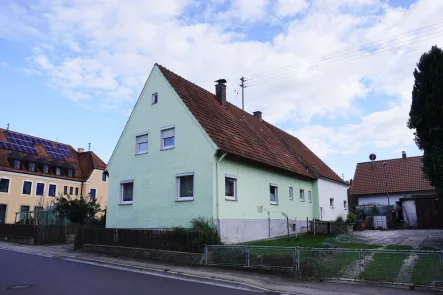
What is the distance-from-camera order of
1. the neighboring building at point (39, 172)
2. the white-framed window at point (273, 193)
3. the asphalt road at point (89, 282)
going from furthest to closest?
the neighboring building at point (39, 172), the white-framed window at point (273, 193), the asphalt road at point (89, 282)

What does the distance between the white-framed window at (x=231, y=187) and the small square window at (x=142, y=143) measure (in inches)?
209

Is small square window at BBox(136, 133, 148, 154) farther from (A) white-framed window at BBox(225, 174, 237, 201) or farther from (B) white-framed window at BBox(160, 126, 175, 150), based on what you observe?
(A) white-framed window at BBox(225, 174, 237, 201)

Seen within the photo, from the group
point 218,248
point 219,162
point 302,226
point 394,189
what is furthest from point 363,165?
point 218,248

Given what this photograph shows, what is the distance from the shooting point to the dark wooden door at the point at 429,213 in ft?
94.2

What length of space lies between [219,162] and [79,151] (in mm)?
45858

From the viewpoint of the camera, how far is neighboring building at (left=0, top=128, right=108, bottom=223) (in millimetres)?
41344

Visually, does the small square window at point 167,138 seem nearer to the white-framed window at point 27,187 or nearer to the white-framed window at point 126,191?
the white-framed window at point 126,191

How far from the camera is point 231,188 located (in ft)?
58.2

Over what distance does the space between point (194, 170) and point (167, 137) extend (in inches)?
117

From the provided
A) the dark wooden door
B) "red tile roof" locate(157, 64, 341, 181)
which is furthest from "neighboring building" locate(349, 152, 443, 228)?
"red tile roof" locate(157, 64, 341, 181)

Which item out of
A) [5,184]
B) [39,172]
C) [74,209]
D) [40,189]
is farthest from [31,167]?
[74,209]

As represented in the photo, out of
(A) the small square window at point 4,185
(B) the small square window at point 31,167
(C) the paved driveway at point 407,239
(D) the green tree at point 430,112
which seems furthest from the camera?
(B) the small square window at point 31,167

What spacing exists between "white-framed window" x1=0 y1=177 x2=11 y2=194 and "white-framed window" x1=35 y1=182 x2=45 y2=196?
3709mm

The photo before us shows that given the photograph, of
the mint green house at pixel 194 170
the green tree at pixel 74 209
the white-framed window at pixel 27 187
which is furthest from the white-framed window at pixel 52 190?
the mint green house at pixel 194 170
